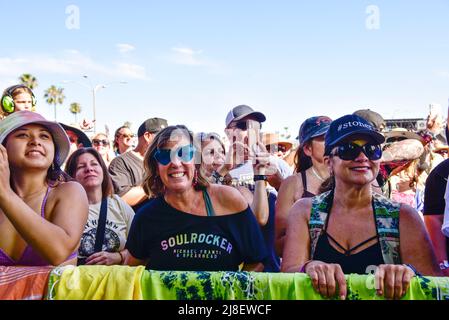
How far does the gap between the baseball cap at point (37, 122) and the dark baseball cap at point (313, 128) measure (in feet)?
5.25

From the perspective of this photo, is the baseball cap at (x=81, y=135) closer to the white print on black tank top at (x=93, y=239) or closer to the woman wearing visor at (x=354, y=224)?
the white print on black tank top at (x=93, y=239)

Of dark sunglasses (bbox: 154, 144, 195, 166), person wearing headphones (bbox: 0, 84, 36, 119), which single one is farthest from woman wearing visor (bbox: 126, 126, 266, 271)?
person wearing headphones (bbox: 0, 84, 36, 119)

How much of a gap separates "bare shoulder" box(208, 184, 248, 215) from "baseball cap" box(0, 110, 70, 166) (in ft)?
2.46

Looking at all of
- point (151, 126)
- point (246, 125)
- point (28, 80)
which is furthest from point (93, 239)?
point (28, 80)

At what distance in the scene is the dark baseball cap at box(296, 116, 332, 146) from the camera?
3.16m

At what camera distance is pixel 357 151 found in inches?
84.1

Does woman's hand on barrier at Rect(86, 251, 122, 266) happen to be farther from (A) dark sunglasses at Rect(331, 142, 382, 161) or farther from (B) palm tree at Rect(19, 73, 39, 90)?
(B) palm tree at Rect(19, 73, 39, 90)

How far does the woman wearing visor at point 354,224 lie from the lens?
6.56ft

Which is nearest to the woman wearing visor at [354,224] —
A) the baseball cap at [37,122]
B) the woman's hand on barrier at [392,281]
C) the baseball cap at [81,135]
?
the woman's hand on barrier at [392,281]

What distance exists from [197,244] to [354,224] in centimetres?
71

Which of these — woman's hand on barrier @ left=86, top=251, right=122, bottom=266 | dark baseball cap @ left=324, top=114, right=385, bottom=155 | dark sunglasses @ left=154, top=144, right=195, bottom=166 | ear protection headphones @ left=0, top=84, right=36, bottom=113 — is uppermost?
ear protection headphones @ left=0, top=84, right=36, bottom=113

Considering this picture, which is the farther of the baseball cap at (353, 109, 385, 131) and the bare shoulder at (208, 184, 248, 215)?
the baseball cap at (353, 109, 385, 131)
